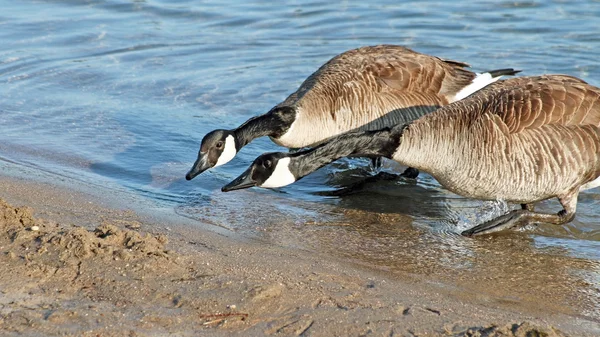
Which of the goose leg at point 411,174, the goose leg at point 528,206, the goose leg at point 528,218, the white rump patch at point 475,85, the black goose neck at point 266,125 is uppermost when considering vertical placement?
the white rump patch at point 475,85

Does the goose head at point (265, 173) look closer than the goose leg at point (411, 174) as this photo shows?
Yes

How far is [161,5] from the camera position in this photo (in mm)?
13938

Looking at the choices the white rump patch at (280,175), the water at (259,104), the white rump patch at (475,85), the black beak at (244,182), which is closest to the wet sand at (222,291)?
the water at (259,104)

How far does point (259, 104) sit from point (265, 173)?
3.58m

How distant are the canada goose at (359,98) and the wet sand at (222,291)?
93.9 inches

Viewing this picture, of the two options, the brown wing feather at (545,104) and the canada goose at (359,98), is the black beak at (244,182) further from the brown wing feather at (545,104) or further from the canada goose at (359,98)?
the brown wing feather at (545,104)

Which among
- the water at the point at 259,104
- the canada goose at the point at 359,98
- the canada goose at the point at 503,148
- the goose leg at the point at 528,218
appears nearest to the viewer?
the water at the point at 259,104

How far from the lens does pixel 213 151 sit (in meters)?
7.36

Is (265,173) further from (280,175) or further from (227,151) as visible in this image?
(227,151)

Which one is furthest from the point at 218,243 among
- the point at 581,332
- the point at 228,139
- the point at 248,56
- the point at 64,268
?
the point at 248,56

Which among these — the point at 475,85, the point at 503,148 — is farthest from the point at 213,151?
the point at 475,85

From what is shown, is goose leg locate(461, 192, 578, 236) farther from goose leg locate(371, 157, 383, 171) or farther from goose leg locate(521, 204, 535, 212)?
goose leg locate(371, 157, 383, 171)

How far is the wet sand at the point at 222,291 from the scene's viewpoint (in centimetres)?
420

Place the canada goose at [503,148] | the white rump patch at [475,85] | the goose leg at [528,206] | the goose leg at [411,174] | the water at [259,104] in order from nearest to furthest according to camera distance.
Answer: the water at [259,104] < the canada goose at [503,148] < the goose leg at [528,206] < the goose leg at [411,174] < the white rump patch at [475,85]
